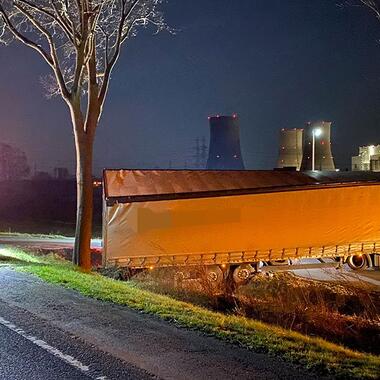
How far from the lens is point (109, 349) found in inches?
268

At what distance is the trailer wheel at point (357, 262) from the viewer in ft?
66.5

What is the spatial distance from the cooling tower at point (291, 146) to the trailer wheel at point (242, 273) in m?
37.5

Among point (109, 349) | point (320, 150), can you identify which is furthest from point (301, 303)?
point (320, 150)

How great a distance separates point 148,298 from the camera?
34.2 feet

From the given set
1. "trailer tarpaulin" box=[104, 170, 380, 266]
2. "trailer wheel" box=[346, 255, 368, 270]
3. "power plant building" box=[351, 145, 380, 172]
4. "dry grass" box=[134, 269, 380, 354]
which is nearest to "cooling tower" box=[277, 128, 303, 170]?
"power plant building" box=[351, 145, 380, 172]

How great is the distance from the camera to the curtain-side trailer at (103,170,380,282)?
16641 millimetres

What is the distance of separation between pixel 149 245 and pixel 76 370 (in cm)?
1069

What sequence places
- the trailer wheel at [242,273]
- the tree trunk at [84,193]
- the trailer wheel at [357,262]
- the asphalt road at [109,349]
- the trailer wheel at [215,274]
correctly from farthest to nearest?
the trailer wheel at [357,262] → the trailer wheel at [242,273] → the trailer wheel at [215,274] → the tree trunk at [84,193] → the asphalt road at [109,349]

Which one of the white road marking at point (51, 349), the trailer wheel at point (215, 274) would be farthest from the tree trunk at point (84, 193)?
the white road marking at point (51, 349)

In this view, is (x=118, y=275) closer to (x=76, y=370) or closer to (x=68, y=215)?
(x=76, y=370)

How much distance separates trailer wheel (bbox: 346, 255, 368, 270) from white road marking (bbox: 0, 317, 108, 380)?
47.9 ft

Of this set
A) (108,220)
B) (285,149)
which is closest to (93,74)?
(108,220)

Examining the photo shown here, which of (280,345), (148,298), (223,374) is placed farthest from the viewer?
(148,298)

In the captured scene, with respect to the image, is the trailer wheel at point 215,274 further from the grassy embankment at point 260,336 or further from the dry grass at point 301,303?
the grassy embankment at point 260,336
